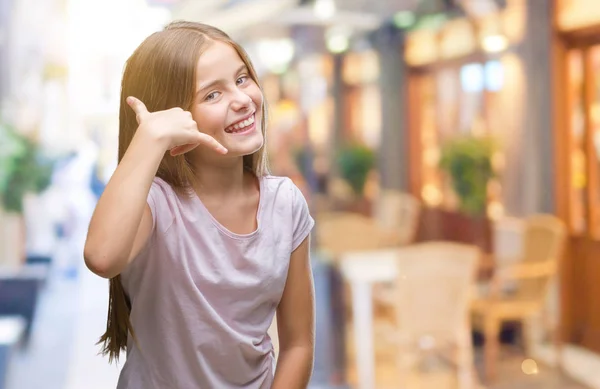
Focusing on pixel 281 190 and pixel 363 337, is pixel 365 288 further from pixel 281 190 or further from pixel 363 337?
pixel 281 190

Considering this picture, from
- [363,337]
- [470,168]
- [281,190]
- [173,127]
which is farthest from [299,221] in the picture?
[470,168]

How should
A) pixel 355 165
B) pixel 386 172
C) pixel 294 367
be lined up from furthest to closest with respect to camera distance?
pixel 386 172, pixel 355 165, pixel 294 367

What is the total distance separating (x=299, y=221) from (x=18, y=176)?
2391mm

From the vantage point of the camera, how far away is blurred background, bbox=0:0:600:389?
3.19 m

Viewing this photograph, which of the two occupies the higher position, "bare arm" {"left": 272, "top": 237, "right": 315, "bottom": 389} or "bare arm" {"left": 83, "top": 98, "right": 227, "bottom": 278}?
"bare arm" {"left": 83, "top": 98, "right": 227, "bottom": 278}

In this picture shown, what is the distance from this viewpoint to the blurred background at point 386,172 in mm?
3193

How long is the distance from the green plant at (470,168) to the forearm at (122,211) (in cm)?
355

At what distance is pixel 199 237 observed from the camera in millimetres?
1049

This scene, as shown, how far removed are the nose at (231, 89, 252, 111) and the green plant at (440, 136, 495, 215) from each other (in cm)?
340

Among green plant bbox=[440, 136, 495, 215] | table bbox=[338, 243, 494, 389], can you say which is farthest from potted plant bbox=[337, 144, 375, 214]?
green plant bbox=[440, 136, 495, 215]

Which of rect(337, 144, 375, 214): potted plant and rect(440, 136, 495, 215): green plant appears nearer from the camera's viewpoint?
rect(337, 144, 375, 214): potted plant

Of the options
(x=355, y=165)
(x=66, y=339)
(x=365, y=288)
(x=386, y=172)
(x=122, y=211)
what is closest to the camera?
(x=122, y=211)

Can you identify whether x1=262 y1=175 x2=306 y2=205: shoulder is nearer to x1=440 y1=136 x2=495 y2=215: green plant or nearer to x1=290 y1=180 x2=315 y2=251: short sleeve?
x1=290 y1=180 x2=315 y2=251: short sleeve

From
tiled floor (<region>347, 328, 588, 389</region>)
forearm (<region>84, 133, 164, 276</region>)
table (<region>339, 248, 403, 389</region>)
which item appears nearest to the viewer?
forearm (<region>84, 133, 164, 276</region>)
